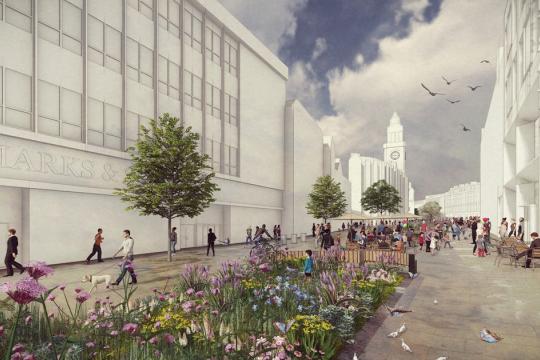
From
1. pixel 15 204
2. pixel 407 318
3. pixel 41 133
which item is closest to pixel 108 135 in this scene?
pixel 41 133

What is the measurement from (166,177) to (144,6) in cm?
1181

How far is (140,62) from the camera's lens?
2245cm

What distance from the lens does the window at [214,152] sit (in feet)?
94.1

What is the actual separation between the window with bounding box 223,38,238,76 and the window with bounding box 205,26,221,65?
86 centimetres

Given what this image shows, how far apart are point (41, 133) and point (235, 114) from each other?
58.8 ft

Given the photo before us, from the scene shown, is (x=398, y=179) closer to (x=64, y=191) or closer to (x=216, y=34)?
(x=216, y=34)

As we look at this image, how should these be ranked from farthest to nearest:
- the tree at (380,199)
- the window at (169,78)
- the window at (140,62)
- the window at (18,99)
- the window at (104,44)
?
the tree at (380,199)
the window at (169,78)
the window at (140,62)
the window at (104,44)
the window at (18,99)

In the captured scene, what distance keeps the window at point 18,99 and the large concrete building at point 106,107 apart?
43 millimetres

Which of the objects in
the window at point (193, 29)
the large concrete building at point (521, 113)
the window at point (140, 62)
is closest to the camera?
the large concrete building at point (521, 113)

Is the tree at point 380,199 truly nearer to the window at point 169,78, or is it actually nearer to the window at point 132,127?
the window at point 169,78

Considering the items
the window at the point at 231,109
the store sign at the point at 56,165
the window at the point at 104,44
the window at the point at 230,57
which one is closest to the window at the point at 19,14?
the window at the point at 104,44

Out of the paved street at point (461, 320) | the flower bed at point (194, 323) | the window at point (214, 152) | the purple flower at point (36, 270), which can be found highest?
the window at point (214, 152)

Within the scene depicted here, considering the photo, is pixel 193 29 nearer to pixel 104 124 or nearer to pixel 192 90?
pixel 192 90

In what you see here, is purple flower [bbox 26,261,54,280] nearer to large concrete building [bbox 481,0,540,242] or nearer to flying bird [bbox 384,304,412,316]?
flying bird [bbox 384,304,412,316]
